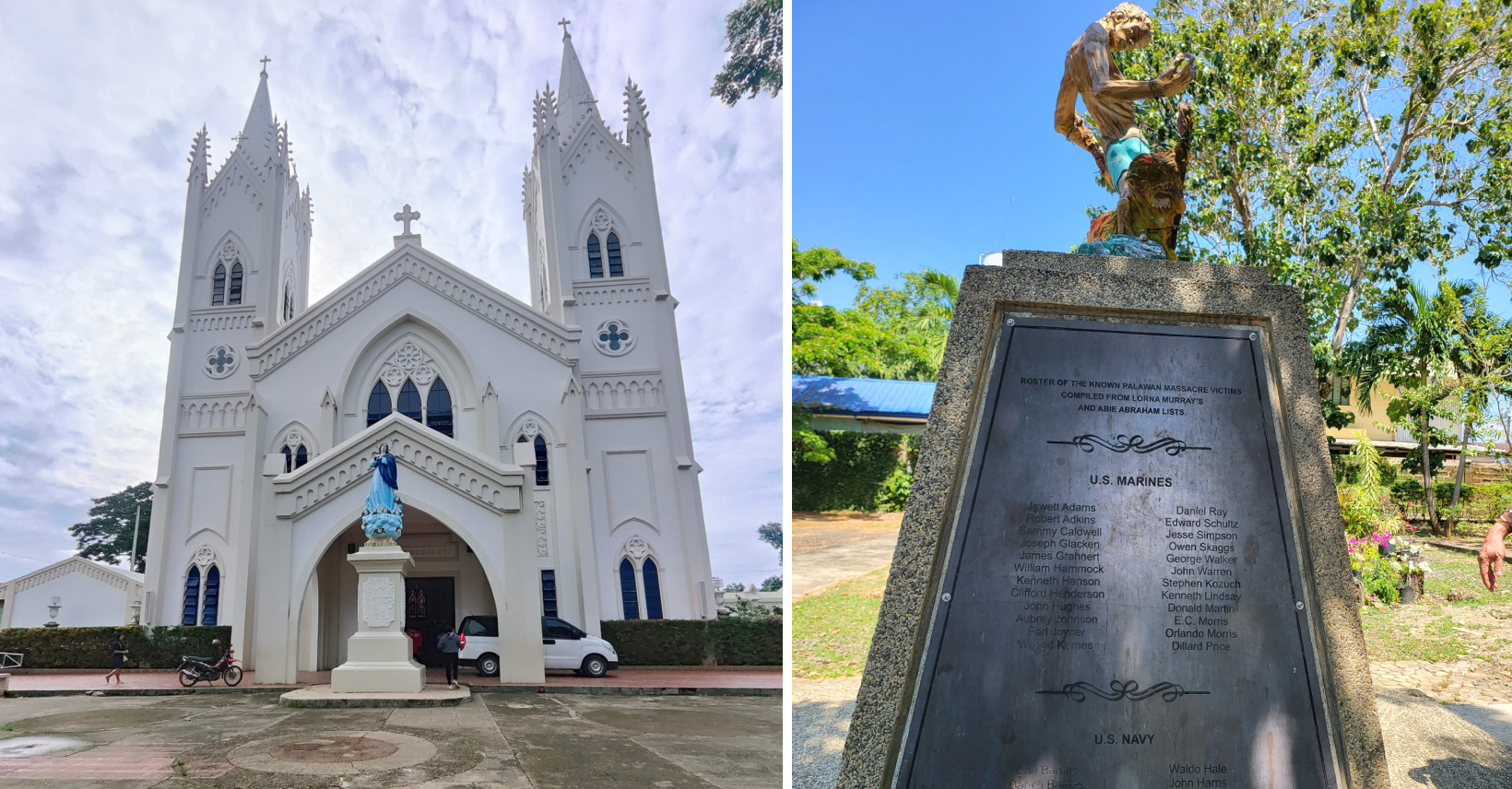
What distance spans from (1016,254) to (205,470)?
23.0m

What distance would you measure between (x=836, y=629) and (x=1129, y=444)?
7.35m

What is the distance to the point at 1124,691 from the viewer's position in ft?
9.72

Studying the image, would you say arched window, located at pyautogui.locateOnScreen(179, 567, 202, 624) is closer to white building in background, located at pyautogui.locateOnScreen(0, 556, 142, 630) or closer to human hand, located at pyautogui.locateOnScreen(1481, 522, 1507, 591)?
white building in background, located at pyautogui.locateOnScreen(0, 556, 142, 630)

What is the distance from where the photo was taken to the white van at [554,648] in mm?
15336

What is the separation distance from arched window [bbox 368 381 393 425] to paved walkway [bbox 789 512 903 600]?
971cm

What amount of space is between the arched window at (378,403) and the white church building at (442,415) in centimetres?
5

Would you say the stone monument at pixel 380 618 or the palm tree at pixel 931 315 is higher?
the palm tree at pixel 931 315

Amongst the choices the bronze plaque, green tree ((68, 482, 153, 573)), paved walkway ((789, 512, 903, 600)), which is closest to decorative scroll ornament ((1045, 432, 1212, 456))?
the bronze plaque

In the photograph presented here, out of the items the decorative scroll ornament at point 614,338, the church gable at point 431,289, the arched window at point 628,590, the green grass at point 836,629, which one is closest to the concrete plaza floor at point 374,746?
the green grass at point 836,629

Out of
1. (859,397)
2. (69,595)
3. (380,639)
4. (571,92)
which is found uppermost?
(571,92)

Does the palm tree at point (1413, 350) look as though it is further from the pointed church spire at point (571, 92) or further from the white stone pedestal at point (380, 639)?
the pointed church spire at point (571, 92)

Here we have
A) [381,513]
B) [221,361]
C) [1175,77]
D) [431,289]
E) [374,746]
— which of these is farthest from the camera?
[221,361]

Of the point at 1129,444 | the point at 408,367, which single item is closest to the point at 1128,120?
the point at 1129,444

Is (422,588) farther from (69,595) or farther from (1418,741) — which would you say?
(1418,741)
